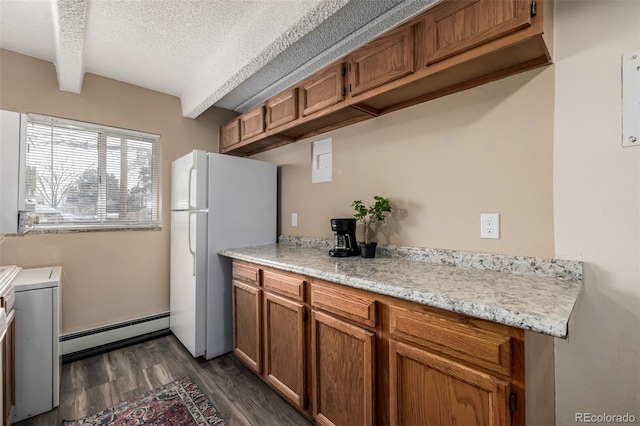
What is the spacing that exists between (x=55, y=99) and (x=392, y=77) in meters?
2.78

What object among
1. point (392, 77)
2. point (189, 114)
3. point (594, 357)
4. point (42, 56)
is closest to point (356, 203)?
point (392, 77)

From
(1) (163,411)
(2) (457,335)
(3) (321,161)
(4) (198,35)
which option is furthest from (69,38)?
(2) (457,335)

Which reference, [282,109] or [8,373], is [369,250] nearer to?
[282,109]

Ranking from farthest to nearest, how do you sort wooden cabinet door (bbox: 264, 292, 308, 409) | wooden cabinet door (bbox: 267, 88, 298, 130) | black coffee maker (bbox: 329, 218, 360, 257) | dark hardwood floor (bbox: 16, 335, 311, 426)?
wooden cabinet door (bbox: 267, 88, 298, 130) → black coffee maker (bbox: 329, 218, 360, 257) → dark hardwood floor (bbox: 16, 335, 311, 426) → wooden cabinet door (bbox: 264, 292, 308, 409)

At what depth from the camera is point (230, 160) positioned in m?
2.49

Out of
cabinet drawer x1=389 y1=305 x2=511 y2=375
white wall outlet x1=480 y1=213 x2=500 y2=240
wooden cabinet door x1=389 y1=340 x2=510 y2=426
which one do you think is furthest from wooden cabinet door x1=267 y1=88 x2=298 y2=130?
wooden cabinet door x1=389 y1=340 x2=510 y2=426

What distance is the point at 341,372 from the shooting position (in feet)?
4.74

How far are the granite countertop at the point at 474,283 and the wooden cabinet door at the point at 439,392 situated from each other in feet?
0.73

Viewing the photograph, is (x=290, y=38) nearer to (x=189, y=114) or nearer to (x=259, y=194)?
(x=259, y=194)

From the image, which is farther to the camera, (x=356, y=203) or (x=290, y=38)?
(x=356, y=203)

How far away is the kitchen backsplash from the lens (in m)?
1.27

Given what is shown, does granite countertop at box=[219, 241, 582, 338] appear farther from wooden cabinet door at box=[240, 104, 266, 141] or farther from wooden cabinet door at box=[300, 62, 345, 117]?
wooden cabinet door at box=[240, 104, 266, 141]

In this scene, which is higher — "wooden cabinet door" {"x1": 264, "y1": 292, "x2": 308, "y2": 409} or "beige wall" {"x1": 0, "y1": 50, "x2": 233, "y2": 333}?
"beige wall" {"x1": 0, "y1": 50, "x2": 233, "y2": 333}

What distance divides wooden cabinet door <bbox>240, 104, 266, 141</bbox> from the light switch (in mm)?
502
